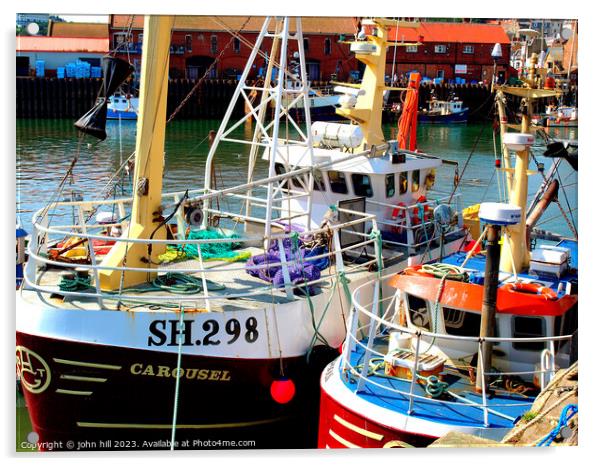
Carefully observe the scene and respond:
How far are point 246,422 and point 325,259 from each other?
2622mm

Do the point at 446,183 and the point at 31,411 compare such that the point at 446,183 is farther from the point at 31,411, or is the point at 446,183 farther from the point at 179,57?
the point at 31,411

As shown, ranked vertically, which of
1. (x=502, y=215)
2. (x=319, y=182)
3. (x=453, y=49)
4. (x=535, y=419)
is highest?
(x=453, y=49)

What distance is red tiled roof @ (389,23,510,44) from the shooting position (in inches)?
515

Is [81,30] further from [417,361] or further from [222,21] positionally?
[417,361]

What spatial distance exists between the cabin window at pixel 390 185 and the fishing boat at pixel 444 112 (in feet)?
67.9

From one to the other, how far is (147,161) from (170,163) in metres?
16.5

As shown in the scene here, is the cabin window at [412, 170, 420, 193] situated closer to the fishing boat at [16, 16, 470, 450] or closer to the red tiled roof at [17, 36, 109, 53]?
the fishing boat at [16, 16, 470, 450]

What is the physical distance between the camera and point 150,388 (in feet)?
31.6

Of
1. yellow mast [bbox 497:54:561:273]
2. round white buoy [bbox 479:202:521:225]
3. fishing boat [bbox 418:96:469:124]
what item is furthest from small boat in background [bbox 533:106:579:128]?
fishing boat [bbox 418:96:469:124]

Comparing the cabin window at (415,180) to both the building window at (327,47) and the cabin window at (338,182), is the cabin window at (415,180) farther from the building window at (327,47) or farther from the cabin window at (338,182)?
the building window at (327,47)

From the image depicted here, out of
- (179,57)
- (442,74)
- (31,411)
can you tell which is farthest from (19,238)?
(442,74)

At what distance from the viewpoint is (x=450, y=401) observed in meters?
9.23

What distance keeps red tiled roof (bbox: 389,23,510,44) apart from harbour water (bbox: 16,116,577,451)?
1847 mm

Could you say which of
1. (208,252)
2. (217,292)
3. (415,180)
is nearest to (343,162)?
(415,180)
